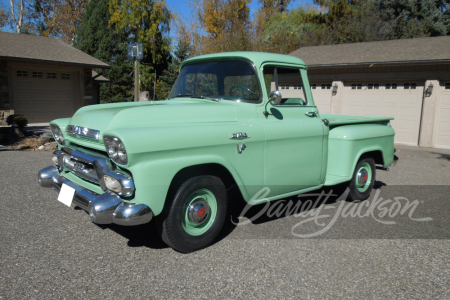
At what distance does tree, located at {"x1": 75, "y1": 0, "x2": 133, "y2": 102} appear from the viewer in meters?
27.3

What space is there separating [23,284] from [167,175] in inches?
53.4

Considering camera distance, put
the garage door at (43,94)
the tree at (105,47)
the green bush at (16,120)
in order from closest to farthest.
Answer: the green bush at (16,120), the garage door at (43,94), the tree at (105,47)

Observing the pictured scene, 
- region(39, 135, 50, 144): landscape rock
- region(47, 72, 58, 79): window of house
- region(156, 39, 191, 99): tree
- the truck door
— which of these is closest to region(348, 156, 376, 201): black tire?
the truck door

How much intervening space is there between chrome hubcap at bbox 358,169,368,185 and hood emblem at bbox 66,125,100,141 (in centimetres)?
358

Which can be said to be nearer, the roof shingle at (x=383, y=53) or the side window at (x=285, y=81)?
the side window at (x=285, y=81)

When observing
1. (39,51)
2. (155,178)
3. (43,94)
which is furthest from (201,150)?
(39,51)

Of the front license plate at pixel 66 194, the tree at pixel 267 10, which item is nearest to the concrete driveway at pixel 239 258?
the front license plate at pixel 66 194

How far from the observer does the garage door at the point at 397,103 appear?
38.1ft

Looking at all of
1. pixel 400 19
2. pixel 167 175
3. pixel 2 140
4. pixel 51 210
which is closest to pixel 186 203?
pixel 167 175

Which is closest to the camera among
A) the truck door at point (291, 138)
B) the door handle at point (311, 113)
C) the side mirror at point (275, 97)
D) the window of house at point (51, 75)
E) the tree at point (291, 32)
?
the side mirror at point (275, 97)

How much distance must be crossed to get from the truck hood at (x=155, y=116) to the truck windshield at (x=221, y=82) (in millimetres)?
246

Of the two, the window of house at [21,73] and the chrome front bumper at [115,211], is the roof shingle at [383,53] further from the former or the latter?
the window of house at [21,73]

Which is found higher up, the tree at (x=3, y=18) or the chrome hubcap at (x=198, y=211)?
the tree at (x=3, y=18)

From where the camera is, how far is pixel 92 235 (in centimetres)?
376
